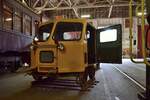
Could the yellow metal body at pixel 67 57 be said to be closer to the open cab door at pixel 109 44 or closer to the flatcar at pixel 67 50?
the flatcar at pixel 67 50

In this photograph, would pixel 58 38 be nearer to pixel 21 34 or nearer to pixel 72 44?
pixel 72 44

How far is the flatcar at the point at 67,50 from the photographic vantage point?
7605 mm

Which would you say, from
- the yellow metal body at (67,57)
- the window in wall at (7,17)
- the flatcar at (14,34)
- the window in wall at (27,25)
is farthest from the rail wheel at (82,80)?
the window in wall at (27,25)

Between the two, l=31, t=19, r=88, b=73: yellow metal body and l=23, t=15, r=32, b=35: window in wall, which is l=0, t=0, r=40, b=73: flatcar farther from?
l=31, t=19, r=88, b=73: yellow metal body

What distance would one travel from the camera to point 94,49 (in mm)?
9711

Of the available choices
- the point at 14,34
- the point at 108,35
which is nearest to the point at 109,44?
the point at 108,35

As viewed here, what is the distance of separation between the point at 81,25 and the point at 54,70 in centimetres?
169

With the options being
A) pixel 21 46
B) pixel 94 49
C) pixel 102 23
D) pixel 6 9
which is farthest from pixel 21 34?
pixel 102 23

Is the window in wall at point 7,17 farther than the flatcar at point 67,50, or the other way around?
the window in wall at point 7,17

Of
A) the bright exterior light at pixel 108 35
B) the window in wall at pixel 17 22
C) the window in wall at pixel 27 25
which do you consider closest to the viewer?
the bright exterior light at pixel 108 35

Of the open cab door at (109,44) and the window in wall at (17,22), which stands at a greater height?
the window in wall at (17,22)

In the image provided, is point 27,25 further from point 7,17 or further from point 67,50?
point 67,50

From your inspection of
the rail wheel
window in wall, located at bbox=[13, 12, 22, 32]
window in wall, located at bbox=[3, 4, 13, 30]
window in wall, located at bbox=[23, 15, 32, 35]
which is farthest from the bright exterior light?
window in wall, located at bbox=[23, 15, 32, 35]

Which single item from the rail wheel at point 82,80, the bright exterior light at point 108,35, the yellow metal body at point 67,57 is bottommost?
the rail wheel at point 82,80
